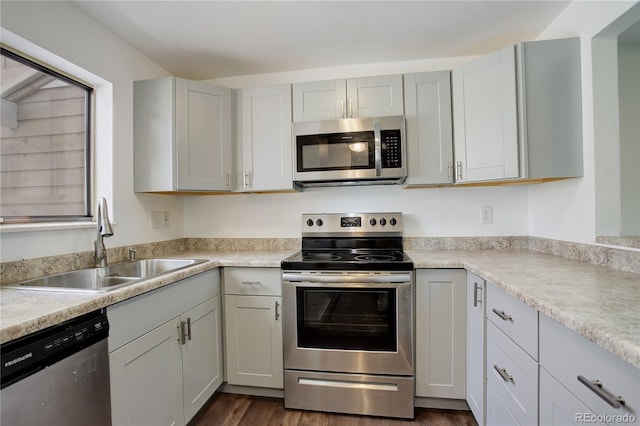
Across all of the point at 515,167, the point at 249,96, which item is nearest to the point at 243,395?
the point at 249,96

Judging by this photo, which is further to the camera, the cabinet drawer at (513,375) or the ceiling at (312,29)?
the ceiling at (312,29)

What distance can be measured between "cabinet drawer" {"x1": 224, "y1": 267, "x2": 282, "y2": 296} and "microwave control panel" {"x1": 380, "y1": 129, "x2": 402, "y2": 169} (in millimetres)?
997

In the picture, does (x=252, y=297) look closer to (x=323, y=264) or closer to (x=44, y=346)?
(x=323, y=264)

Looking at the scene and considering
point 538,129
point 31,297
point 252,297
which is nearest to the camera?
point 31,297

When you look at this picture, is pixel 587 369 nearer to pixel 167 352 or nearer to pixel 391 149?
pixel 391 149

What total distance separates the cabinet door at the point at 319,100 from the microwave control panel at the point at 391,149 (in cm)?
35

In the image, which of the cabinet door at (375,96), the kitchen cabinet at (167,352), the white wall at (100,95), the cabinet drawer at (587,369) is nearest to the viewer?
the cabinet drawer at (587,369)

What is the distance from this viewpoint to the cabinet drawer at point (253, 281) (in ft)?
5.86

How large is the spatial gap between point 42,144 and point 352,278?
6.05 feet

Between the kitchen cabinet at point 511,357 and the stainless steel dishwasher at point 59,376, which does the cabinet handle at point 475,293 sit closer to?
the kitchen cabinet at point 511,357

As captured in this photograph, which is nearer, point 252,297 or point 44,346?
point 44,346

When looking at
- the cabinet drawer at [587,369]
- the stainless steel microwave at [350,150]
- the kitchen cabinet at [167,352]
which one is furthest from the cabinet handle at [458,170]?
the kitchen cabinet at [167,352]

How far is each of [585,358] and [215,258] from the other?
179cm

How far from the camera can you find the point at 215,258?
187 cm
